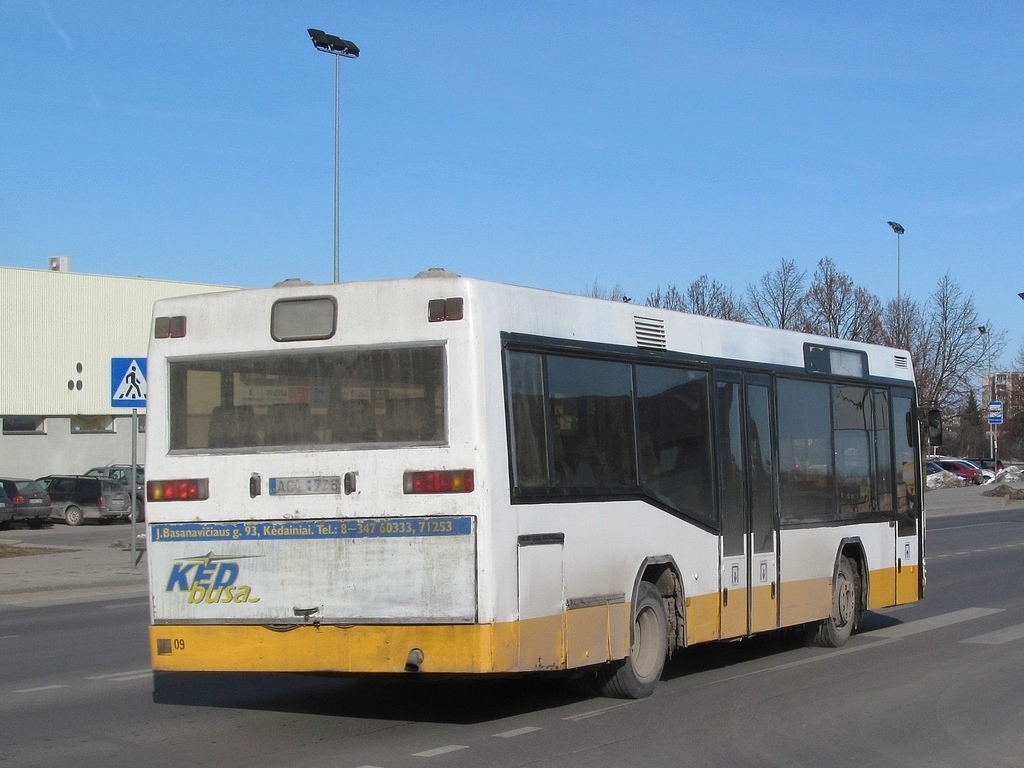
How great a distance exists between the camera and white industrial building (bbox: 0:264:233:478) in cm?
5197

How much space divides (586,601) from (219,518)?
2.58 m

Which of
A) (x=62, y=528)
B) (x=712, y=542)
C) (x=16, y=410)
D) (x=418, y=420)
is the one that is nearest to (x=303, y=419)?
(x=418, y=420)

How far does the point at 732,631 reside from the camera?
11055mm

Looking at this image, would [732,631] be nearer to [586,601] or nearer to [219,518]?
[586,601]

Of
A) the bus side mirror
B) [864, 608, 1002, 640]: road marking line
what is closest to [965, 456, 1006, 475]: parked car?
[864, 608, 1002, 640]: road marking line

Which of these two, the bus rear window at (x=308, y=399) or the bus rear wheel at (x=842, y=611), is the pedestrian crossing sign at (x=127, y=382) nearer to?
the bus rear wheel at (x=842, y=611)

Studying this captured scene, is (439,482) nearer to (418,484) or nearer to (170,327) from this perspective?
(418,484)

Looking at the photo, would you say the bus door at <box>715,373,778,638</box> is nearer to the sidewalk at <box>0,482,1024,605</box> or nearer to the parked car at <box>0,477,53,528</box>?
the sidewalk at <box>0,482,1024,605</box>

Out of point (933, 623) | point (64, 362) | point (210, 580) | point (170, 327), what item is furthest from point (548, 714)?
point (64, 362)

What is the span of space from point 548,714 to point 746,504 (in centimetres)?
298

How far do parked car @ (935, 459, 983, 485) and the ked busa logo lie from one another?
210 feet

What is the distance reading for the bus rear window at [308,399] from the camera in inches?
327

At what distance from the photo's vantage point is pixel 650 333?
1019 centimetres

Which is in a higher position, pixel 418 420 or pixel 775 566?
pixel 418 420
